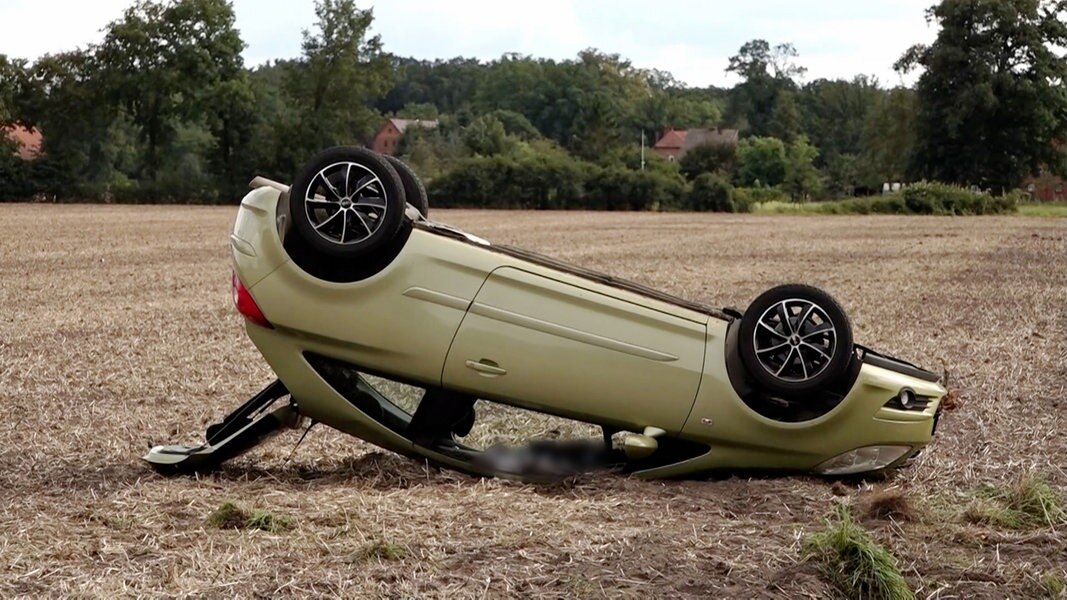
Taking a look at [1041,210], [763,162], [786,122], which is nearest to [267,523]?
[1041,210]

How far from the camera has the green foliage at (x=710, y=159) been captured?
91750 millimetres

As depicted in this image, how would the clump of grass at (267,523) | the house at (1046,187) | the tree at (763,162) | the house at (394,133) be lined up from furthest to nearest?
the tree at (763,162) < the house at (394,133) < the house at (1046,187) < the clump of grass at (267,523)

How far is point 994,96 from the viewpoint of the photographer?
260 feet

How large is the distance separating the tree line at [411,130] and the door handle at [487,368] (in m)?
56.8

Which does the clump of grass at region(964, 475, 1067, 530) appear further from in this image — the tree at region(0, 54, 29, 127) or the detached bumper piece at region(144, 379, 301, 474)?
the tree at region(0, 54, 29, 127)

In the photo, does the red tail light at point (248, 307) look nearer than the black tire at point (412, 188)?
Yes

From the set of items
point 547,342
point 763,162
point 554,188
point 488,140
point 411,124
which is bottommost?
point 554,188

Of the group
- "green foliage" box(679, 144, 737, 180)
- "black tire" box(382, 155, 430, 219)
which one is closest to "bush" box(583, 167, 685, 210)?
"green foliage" box(679, 144, 737, 180)

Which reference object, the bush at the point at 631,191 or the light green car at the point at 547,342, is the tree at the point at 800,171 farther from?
the light green car at the point at 547,342

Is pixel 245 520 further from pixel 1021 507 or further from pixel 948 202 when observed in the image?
pixel 948 202

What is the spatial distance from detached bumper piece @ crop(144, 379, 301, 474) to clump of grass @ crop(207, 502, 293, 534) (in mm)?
995

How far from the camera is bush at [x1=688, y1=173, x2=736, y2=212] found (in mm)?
62125

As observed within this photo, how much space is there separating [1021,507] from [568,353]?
1943 millimetres

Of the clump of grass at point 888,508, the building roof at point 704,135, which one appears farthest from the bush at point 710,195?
the building roof at point 704,135
